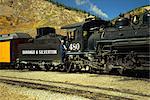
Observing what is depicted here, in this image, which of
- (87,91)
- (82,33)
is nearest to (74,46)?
(82,33)

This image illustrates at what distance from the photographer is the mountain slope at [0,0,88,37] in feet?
211

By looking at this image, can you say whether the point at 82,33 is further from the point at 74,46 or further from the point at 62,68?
the point at 62,68

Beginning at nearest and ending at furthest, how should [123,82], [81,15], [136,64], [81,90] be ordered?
[81,90]
[123,82]
[136,64]
[81,15]

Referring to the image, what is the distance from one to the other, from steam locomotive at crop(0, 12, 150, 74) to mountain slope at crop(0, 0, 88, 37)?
35.2 metres

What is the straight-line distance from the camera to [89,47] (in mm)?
20266

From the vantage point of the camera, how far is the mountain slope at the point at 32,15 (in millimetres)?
64387

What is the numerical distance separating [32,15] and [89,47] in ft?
172

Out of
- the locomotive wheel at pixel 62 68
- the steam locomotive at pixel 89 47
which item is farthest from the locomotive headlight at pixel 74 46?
the locomotive wheel at pixel 62 68

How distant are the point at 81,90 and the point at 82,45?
7.66 m

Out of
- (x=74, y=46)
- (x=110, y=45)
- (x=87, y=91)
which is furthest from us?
(x=74, y=46)

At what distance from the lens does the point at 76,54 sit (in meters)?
21.1

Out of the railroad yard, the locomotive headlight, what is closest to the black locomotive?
the locomotive headlight

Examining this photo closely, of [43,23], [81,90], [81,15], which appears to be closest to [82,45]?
[81,90]

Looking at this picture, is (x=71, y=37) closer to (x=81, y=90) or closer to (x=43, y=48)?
(x=43, y=48)
